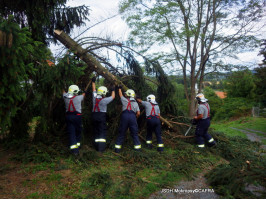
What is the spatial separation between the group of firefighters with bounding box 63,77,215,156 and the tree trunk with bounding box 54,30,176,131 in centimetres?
46

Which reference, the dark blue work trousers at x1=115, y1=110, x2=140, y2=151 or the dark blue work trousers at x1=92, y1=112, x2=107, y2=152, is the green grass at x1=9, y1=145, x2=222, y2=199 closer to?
the dark blue work trousers at x1=92, y1=112, x2=107, y2=152

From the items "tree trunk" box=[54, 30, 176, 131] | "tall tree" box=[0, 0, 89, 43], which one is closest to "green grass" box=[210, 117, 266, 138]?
"tree trunk" box=[54, 30, 176, 131]

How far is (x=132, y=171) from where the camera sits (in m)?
4.12

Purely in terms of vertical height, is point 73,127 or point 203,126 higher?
point 73,127

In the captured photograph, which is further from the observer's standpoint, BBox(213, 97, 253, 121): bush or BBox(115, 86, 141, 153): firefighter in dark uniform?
BBox(213, 97, 253, 121): bush

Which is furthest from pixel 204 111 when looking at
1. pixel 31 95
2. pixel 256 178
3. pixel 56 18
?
pixel 56 18

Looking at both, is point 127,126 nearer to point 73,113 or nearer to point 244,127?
point 73,113

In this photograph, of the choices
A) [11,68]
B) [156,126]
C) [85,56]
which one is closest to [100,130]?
[156,126]

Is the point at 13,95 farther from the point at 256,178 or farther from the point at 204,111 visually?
the point at 204,111

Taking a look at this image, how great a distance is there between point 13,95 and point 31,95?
1829 mm

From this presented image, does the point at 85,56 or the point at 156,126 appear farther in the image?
the point at 156,126

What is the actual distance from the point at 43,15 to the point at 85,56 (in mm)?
1432

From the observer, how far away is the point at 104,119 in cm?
520

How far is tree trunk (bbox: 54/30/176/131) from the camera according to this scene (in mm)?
5367
